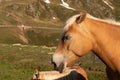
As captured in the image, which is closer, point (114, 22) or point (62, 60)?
point (62, 60)

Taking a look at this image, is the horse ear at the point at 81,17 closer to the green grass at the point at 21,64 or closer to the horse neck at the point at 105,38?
the horse neck at the point at 105,38

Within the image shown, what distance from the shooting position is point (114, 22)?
1021 cm

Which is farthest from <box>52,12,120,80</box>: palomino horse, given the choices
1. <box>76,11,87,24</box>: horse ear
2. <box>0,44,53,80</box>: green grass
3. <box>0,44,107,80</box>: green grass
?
<box>0,44,53,80</box>: green grass

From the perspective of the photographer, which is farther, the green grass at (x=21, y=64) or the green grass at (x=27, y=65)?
the green grass at (x=21, y=64)

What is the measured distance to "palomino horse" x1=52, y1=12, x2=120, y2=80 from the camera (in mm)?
9645

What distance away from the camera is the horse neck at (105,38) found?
9.89 metres

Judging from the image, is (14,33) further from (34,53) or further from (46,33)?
(34,53)

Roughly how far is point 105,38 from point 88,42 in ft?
1.79

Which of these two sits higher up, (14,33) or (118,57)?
(118,57)

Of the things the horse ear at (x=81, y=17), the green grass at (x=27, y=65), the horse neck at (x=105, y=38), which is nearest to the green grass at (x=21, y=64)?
the green grass at (x=27, y=65)

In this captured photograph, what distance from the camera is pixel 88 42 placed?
9.69 m

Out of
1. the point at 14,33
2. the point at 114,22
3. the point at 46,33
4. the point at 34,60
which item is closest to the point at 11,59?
the point at 34,60

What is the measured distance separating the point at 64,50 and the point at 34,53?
2855cm

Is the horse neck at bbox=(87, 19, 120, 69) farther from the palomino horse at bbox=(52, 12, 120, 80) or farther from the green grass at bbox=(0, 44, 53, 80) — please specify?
the green grass at bbox=(0, 44, 53, 80)
